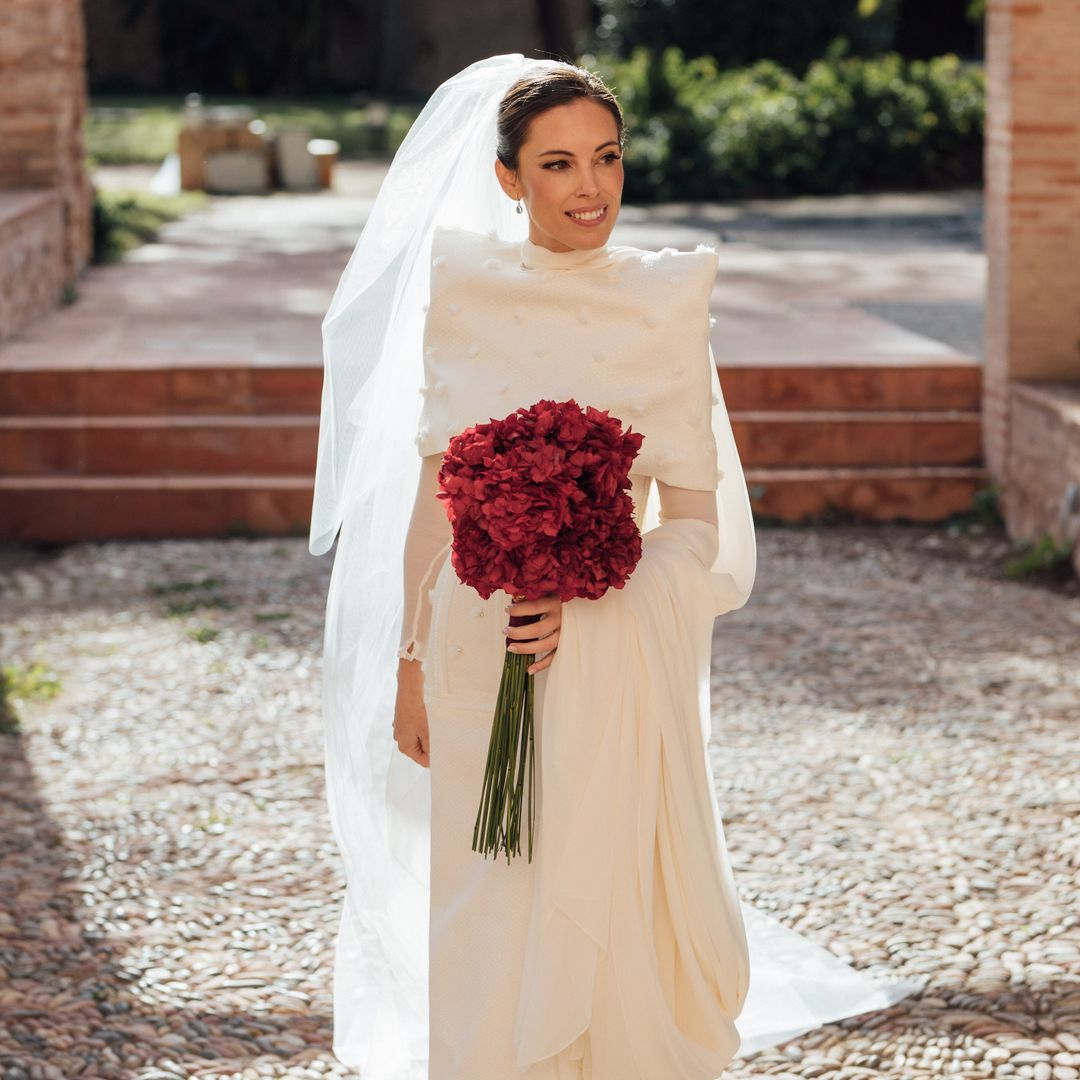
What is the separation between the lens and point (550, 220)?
267 cm

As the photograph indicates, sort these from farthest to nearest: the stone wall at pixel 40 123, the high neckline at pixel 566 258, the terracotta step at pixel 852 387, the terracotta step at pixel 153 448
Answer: the stone wall at pixel 40 123
the terracotta step at pixel 852 387
the terracotta step at pixel 153 448
the high neckline at pixel 566 258

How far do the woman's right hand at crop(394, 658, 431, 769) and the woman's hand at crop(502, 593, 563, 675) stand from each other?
0.30 meters

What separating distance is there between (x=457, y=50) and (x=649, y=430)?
95.7 ft

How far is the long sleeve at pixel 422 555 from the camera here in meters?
2.80

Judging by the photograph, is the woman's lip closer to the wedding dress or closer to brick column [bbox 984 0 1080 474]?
the wedding dress

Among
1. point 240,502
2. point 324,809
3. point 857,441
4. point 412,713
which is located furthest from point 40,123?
point 412,713

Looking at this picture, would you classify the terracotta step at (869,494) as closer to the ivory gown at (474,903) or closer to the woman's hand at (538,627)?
the ivory gown at (474,903)

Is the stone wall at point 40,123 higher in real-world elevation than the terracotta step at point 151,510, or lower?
higher

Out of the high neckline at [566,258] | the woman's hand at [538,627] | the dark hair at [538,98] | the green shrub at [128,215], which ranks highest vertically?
the dark hair at [538,98]

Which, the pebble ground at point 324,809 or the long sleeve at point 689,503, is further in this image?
the pebble ground at point 324,809

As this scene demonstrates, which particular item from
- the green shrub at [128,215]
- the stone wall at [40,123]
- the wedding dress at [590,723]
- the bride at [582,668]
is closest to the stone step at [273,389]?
the stone wall at [40,123]

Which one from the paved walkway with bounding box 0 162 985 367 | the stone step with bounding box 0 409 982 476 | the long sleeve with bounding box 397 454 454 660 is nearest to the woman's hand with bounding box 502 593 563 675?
the long sleeve with bounding box 397 454 454 660

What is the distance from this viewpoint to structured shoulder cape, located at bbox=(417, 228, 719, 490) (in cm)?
272

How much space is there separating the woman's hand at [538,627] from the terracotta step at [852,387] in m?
5.98
